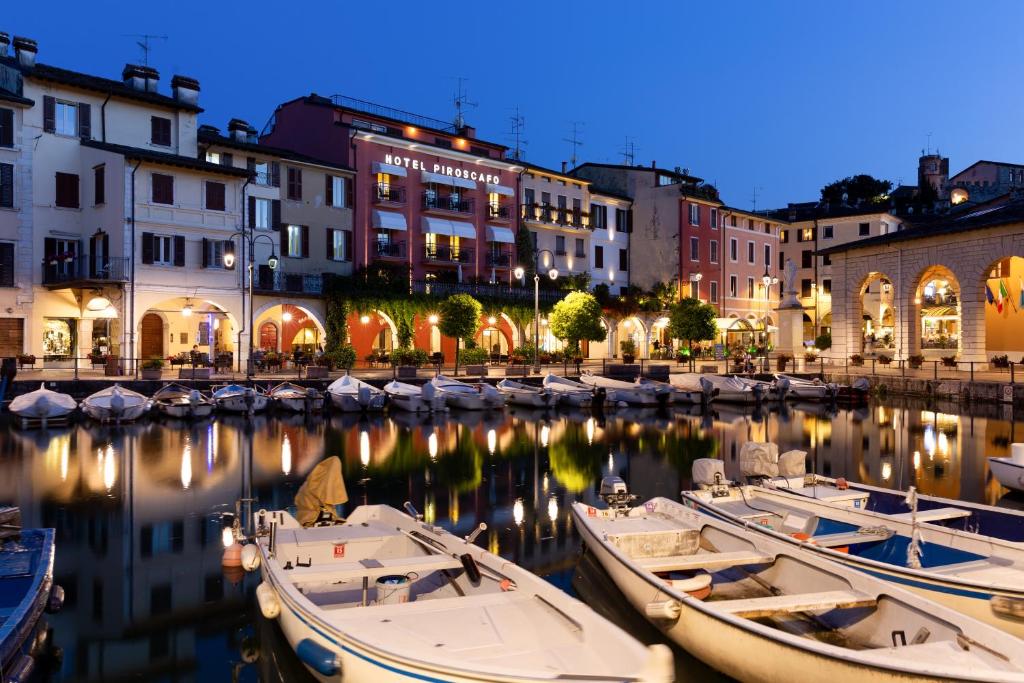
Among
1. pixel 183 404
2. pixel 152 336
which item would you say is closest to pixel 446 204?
pixel 152 336

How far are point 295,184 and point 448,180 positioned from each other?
34.4 ft

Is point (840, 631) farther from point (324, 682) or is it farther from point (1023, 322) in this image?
point (1023, 322)

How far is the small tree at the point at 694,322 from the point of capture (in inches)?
2061

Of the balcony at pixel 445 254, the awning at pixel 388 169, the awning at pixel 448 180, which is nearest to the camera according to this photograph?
the awning at pixel 388 169

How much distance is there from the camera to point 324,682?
713 cm

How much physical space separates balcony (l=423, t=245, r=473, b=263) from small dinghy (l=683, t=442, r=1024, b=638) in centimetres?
3995

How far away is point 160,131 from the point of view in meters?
42.3

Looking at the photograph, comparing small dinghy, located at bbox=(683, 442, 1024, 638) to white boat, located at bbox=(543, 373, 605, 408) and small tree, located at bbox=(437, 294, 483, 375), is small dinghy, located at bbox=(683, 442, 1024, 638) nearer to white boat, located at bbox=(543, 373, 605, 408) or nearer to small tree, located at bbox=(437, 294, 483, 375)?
white boat, located at bbox=(543, 373, 605, 408)

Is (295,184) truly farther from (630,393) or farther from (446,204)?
(630,393)

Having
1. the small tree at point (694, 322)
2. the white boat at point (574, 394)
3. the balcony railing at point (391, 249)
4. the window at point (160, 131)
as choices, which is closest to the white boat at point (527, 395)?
the white boat at point (574, 394)

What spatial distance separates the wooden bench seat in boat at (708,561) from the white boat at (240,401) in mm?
25170

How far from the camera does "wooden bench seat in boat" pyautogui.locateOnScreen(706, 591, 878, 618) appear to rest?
25.0 ft

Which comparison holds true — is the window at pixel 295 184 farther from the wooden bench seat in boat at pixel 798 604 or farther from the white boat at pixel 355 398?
the wooden bench seat in boat at pixel 798 604

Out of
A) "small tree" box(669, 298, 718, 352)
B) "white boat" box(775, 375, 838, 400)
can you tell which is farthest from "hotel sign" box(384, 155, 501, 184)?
"white boat" box(775, 375, 838, 400)
